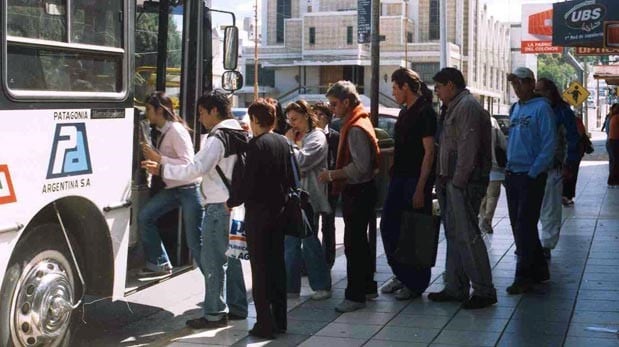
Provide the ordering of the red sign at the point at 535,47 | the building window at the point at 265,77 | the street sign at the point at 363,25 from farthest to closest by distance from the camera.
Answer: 1. the building window at the point at 265,77
2. the street sign at the point at 363,25
3. the red sign at the point at 535,47

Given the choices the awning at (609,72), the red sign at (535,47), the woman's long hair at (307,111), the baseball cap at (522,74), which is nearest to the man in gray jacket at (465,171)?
the baseball cap at (522,74)

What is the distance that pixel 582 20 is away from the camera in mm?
17875

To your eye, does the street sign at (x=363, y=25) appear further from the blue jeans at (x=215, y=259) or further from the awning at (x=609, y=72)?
the blue jeans at (x=215, y=259)

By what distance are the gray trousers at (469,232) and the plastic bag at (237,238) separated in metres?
1.86

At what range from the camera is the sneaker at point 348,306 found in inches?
302

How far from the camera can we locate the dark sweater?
6.52 metres

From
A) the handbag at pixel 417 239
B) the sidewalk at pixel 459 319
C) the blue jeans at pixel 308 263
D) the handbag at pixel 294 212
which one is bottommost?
the sidewalk at pixel 459 319

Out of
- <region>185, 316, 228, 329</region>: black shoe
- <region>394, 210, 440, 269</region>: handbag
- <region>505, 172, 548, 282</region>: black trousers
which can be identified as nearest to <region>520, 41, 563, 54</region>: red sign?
<region>505, 172, 548, 282</region>: black trousers

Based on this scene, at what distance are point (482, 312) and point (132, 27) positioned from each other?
3.65 metres

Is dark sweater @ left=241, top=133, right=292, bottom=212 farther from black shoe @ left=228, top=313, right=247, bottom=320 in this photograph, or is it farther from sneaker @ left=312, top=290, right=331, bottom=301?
sneaker @ left=312, top=290, right=331, bottom=301

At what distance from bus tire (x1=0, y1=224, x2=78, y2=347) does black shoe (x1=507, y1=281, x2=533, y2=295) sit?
13.2 ft

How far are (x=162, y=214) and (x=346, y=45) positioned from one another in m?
61.6

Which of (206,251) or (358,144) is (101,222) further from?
(358,144)

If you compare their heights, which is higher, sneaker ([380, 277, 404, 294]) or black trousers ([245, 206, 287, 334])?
black trousers ([245, 206, 287, 334])
